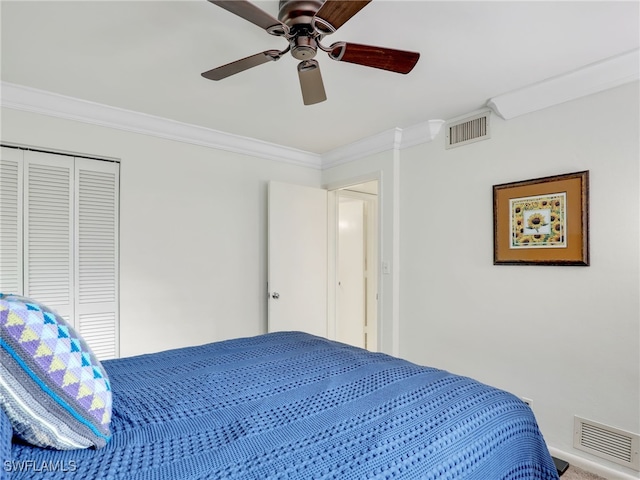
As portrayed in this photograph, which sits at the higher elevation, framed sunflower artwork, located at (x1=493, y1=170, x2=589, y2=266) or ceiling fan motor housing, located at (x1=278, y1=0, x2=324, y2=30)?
ceiling fan motor housing, located at (x1=278, y1=0, x2=324, y2=30)

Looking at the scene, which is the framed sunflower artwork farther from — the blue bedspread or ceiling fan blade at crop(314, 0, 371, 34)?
ceiling fan blade at crop(314, 0, 371, 34)

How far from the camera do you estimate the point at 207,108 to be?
276 cm

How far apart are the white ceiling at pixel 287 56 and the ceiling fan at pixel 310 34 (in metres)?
0.19

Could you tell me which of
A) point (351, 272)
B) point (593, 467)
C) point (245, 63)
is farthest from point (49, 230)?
point (593, 467)

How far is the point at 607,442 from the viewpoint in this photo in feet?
6.86

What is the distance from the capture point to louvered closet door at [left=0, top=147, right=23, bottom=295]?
241cm

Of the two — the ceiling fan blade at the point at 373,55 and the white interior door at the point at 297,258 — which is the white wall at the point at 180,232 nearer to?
the white interior door at the point at 297,258

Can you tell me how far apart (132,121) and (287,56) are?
4.99 feet

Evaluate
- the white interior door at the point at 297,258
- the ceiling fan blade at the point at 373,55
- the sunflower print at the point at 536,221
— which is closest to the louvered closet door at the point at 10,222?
the white interior door at the point at 297,258

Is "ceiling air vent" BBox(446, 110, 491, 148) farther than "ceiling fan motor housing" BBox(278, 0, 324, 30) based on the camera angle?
Yes

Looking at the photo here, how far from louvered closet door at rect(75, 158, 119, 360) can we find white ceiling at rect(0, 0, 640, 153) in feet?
1.95

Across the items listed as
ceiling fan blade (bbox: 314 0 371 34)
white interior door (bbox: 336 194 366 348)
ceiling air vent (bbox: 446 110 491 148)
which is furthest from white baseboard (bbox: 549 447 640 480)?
ceiling fan blade (bbox: 314 0 371 34)

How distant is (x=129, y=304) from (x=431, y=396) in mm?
2429

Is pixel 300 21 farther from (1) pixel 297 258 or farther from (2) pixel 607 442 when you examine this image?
(2) pixel 607 442
